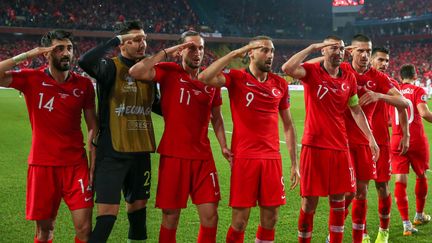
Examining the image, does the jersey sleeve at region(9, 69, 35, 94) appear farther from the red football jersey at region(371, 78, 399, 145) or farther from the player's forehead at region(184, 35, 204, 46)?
the red football jersey at region(371, 78, 399, 145)

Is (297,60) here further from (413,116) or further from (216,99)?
(413,116)

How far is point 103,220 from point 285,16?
58253 millimetres

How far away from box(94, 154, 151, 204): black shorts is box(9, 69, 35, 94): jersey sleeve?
2.93 ft

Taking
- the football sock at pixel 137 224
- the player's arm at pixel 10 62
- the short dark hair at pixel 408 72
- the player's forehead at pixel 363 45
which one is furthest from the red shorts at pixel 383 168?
the player's arm at pixel 10 62

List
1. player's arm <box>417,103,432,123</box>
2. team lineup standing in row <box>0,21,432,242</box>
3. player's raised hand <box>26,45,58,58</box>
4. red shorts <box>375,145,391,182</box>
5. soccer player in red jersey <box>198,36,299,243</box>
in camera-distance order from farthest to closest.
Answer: player's arm <box>417,103,432,123</box> → red shorts <box>375,145,391,182</box> → soccer player in red jersey <box>198,36,299,243</box> → team lineup standing in row <box>0,21,432,242</box> → player's raised hand <box>26,45,58,58</box>

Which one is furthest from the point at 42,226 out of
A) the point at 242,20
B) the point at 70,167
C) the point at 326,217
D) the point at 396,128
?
the point at 242,20

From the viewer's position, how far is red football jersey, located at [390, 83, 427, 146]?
22.5 ft

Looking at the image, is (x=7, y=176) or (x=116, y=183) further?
(x=7, y=176)

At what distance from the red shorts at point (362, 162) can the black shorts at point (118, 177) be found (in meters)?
2.34

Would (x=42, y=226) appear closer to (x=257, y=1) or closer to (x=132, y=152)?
(x=132, y=152)

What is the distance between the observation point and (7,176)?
376 inches

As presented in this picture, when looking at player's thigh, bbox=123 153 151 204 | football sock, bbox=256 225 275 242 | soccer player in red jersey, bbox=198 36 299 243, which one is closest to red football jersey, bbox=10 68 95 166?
player's thigh, bbox=123 153 151 204

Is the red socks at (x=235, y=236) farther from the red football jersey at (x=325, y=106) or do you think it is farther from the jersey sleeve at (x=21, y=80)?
the jersey sleeve at (x=21, y=80)

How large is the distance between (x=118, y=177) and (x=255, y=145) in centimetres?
127
